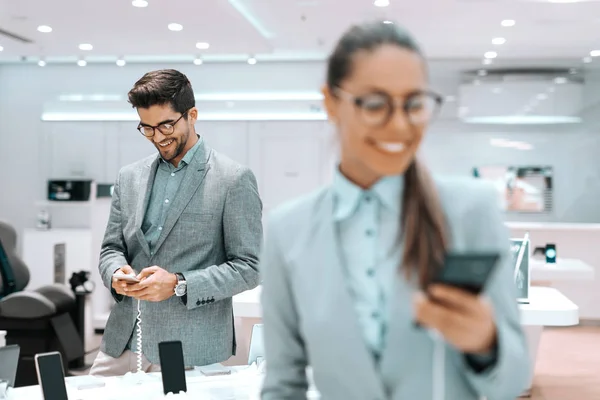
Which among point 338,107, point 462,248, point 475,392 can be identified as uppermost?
point 338,107

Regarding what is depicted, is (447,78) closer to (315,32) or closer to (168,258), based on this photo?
(315,32)

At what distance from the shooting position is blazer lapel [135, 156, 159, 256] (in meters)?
2.23

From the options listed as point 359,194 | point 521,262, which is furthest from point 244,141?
point 359,194

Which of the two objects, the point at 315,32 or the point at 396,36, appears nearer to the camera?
the point at 396,36

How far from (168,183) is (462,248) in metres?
1.50

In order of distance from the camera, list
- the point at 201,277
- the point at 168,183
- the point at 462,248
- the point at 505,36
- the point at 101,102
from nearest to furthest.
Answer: the point at 462,248 < the point at 201,277 < the point at 168,183 < the point at 505,36 < the point at 101,102

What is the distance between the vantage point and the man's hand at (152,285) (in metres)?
2.05

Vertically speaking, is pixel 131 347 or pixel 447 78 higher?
pixel 447 78

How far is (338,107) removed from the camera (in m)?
0.98

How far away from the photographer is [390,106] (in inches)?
35.8

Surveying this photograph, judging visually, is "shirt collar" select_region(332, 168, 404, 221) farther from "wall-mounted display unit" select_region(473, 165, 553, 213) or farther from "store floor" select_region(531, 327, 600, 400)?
"wall-mounted display unit" select_region(473, 165, 553, 213)

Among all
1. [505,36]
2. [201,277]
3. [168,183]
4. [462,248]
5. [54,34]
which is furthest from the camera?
[505,36]

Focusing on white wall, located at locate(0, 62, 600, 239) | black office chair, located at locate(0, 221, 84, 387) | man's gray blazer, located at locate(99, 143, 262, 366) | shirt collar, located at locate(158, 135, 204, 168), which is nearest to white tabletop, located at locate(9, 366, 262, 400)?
man's gray blazer, located at locate(99, 143, 262, 366)

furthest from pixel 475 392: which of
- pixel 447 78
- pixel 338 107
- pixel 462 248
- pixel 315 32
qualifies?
pixel 447 78
